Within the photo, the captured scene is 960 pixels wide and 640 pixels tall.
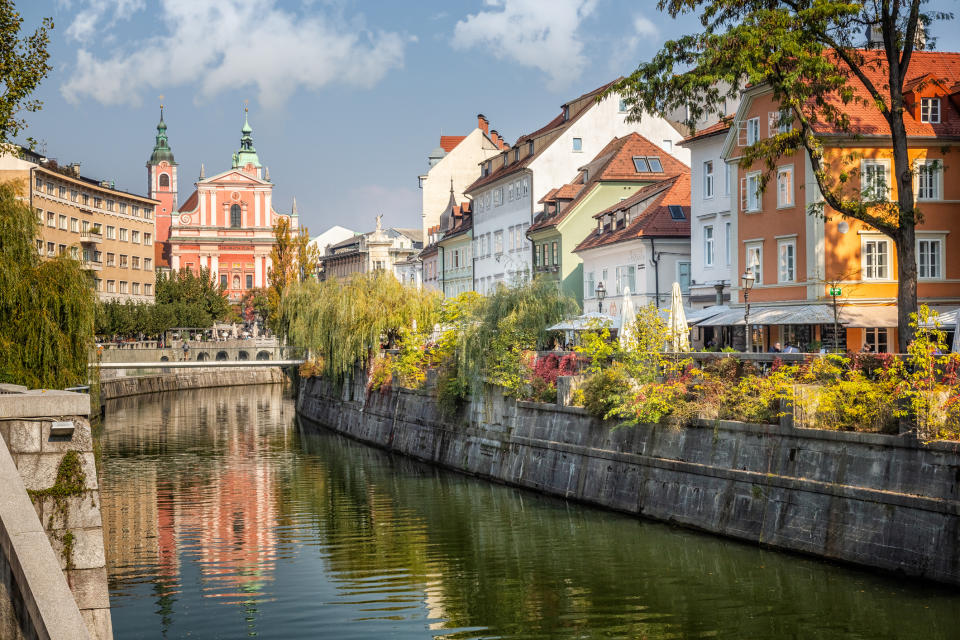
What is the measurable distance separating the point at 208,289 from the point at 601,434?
81407 millimetres

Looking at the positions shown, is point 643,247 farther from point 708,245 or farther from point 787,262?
point 787,262

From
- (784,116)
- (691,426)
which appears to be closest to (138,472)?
(691,426)

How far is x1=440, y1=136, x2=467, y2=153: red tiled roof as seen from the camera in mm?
103750

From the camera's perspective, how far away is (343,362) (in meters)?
49.6

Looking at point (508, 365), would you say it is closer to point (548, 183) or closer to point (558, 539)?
point (558, 539)

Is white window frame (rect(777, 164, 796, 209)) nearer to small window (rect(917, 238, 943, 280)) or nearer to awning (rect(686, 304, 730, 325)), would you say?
small window (rect(917, 238, 943, 280))

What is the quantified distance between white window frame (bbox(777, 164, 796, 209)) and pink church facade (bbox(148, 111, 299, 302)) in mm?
91965

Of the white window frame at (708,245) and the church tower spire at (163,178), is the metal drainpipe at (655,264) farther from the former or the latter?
the church tower spire at (163,178)

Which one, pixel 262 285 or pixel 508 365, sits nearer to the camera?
pixel 508 365

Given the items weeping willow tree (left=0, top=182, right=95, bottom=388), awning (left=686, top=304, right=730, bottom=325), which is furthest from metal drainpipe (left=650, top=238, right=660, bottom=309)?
weeping willow tree (left=0, top=182, right=95, bottom=388)

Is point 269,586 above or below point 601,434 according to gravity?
below

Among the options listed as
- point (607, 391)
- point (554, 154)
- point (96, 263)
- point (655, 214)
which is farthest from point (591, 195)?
point (96, 263)

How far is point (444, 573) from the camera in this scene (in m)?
21.9

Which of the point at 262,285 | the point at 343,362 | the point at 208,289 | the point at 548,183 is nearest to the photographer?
the point at 343,362
